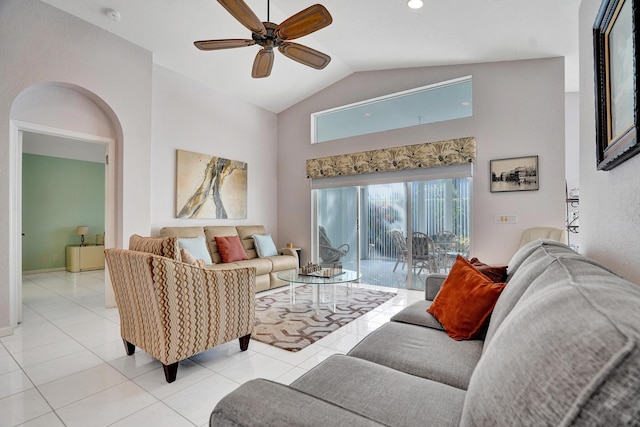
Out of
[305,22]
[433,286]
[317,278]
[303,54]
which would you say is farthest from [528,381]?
[317,278]

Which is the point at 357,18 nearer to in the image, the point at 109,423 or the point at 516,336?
the point at 516,336

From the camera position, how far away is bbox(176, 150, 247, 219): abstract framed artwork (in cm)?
479

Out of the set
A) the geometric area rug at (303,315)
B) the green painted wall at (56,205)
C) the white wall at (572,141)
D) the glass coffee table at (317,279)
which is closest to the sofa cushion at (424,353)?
the geometric area rug at (303,315)

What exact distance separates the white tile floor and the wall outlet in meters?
2.04

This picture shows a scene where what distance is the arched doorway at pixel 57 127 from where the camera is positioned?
330 centimetres

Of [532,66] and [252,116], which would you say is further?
[252,116]

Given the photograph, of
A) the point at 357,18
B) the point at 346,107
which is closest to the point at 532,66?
the point at 357,18

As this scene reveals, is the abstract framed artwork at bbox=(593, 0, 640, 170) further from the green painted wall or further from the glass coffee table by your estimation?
the green painted wall

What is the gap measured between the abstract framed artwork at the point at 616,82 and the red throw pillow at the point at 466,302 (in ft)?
2.62

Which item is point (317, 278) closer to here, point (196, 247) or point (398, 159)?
point (196, 247)

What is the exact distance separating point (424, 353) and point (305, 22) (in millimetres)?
2432

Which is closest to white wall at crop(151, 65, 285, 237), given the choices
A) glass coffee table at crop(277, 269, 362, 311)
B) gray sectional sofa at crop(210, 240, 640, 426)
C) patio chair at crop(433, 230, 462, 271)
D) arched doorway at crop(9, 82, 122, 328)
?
arched doorway at crop(9, 82, 122, 328)

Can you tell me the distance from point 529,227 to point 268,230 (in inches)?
172

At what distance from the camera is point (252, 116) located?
19.5ft
